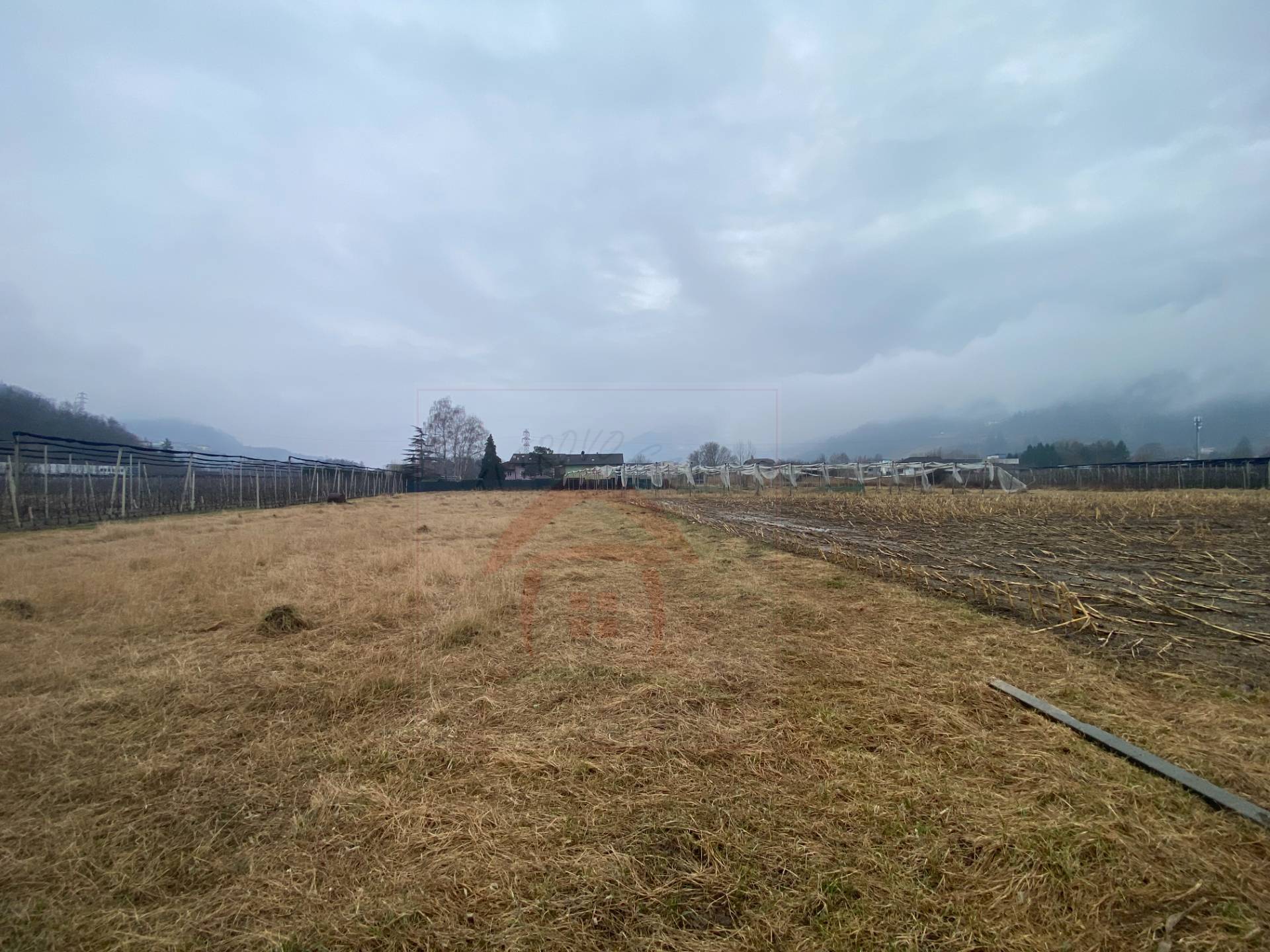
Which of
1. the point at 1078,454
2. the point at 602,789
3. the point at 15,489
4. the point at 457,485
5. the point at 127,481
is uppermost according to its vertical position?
the point at 1078,454

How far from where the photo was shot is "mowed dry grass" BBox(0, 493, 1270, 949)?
1.83m

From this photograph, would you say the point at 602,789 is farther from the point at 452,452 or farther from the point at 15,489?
the point at 452,452

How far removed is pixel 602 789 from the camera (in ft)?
8.43

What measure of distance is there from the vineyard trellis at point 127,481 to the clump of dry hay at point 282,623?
43.2 ft

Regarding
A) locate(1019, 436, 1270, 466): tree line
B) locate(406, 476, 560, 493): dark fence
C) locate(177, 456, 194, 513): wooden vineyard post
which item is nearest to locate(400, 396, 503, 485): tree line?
locate(406, 476, 560, 493): dark fence

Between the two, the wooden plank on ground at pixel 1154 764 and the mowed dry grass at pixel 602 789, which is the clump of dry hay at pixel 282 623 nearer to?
the mowed dry grass at pixel 602 789

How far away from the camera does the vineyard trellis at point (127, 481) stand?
13.9 meters

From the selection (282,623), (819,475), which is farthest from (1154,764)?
(819,475)

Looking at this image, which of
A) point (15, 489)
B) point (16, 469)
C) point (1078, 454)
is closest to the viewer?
point (15, 489)

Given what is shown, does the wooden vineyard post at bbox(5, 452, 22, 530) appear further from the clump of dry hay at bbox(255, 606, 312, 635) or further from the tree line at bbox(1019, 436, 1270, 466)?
the tree line at bbox(1019, 436, 1270, 466)

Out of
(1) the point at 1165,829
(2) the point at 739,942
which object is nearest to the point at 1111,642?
(1) the point at 1165,829

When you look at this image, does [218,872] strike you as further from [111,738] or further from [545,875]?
[111,738]

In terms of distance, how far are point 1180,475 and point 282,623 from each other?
44771 millimetres

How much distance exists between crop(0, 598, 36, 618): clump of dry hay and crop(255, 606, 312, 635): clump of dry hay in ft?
7.85
